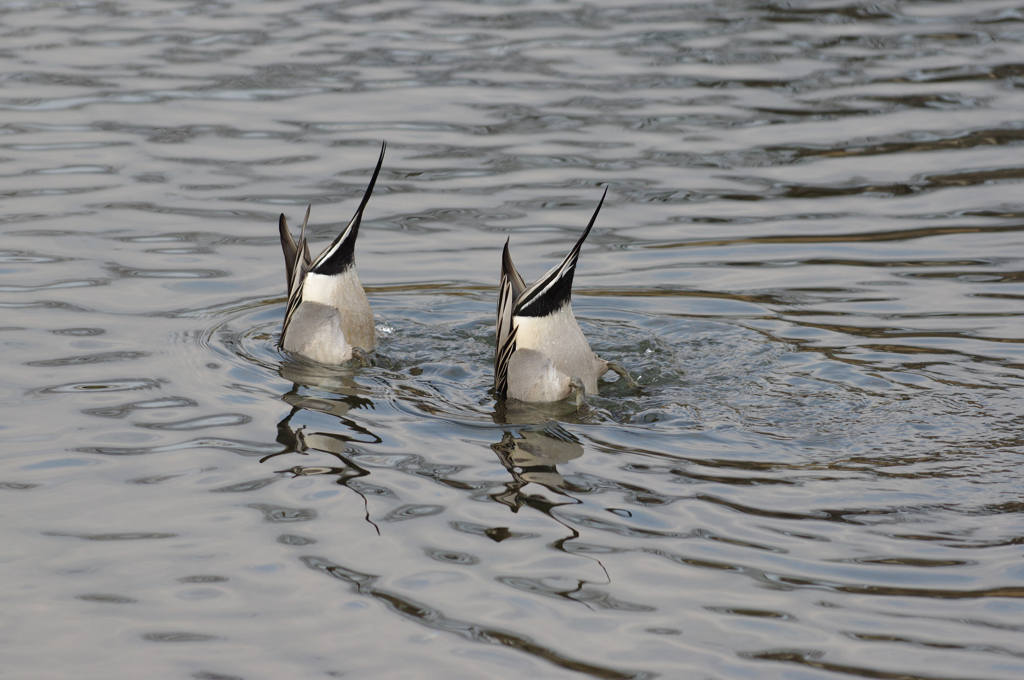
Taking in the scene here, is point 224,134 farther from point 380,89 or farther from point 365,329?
point 365,329

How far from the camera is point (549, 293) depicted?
243 inches

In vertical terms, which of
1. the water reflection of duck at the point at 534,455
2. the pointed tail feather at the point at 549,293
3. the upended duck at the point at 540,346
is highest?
the pointed tail feather at the point at 549,293

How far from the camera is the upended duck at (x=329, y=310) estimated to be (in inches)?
281

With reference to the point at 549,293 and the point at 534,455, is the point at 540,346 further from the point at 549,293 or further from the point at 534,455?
the point at 534,455

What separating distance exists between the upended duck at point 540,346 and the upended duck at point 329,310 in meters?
1.13

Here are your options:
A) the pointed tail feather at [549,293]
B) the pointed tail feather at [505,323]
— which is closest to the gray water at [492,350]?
the pointed tail feather at [505,323]

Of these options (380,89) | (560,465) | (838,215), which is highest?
(380,89)

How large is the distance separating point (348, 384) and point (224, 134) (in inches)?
202

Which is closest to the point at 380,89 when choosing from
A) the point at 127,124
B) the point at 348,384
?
the point at 127,124

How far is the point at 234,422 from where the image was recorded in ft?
20.0

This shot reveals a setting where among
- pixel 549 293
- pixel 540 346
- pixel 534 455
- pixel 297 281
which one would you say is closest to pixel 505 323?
pixel 540 346

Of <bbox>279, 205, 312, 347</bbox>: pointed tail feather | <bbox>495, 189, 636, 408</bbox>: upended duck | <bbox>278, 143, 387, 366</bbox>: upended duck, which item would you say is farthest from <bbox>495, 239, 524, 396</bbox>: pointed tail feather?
<bbox>279, 205, 312, 347</bbox>: pointed tail feather

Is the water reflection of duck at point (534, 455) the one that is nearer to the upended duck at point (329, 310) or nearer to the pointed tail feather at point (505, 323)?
the pointed tail feather at point (505, 323)

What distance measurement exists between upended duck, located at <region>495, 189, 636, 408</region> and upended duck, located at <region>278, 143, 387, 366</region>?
113 cm
